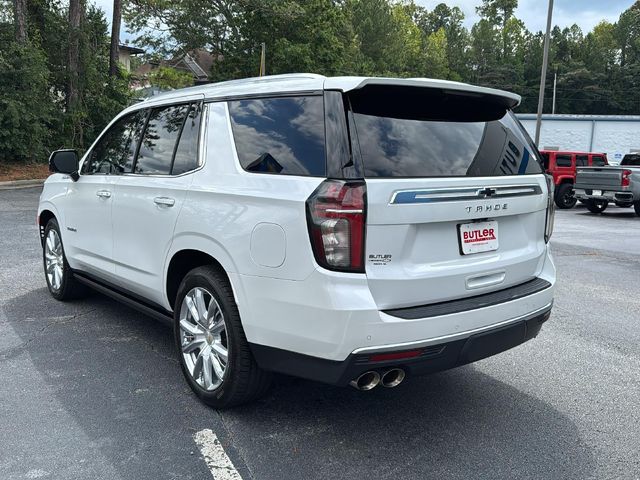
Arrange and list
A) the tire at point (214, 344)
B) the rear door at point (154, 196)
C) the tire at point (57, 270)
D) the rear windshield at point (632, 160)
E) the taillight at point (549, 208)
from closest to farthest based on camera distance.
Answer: the tire at point (214, 344) → the taillight at point (549, 208) → the rear door at point (154, 196) → the tire at point (57, 270) → the rear windshield at point (632, 160)

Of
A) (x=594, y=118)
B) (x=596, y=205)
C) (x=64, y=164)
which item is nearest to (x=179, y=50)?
(x=596, y=205)

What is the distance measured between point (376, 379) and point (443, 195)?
97cm

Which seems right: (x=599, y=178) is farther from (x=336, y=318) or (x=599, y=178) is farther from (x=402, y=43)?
(x=402, y=43)

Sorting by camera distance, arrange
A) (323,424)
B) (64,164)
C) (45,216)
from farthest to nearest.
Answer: (45,216) → (64,164) → (323,424)

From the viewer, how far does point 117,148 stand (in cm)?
471

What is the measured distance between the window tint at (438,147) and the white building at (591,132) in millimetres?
44116

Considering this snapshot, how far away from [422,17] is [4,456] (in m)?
109

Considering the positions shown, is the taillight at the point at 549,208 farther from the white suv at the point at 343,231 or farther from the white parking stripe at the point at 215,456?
the white parking stripe at the point at 215,456

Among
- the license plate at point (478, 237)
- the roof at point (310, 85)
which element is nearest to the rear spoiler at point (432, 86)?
the roof at point (310, 85)

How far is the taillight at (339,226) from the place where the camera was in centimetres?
271

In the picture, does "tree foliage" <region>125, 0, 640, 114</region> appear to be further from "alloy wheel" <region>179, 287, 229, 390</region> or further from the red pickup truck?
"alloy wheel" <region>179, 287, 229, 390</region>

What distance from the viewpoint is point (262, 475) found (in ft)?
9.21

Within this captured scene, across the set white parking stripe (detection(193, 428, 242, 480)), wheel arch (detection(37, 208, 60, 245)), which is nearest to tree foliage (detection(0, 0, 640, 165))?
wheel arch (detection(37, 208, 60, 245))

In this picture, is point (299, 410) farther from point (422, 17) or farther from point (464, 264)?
point (422, 17)
